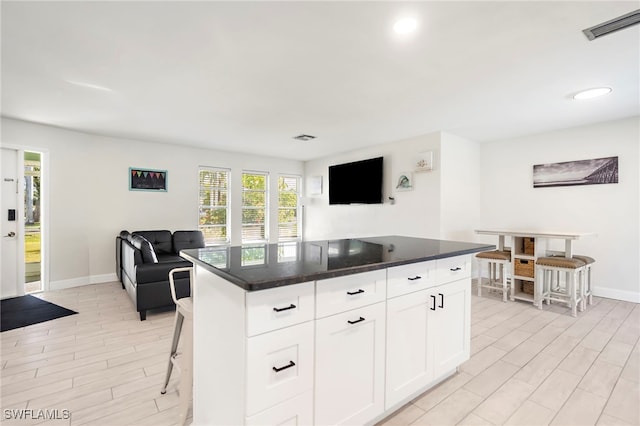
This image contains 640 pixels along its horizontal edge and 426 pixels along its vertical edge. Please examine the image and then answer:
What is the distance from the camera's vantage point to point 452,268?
208 cm

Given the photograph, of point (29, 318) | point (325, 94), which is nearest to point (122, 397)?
point (29, 318)

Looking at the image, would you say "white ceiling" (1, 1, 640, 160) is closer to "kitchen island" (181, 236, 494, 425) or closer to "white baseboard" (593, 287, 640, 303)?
"kitchen island" (181, 236, 494, 425)

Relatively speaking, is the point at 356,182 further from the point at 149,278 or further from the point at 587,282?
the point at 149,278

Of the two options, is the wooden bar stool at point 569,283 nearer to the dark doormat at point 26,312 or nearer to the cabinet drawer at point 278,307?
the cabinet drawer at point 278,307

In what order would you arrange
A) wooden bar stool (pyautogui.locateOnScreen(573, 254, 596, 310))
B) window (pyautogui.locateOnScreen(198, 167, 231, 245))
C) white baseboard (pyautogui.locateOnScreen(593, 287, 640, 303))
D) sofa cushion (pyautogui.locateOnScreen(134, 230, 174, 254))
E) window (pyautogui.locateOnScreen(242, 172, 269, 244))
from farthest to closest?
1. window (pyautogui.locateOnScreen(242, 172, 269, 244))
2. window (pyautogui.locateOnScreen(198, 167, 231, 245))
3. sofa cushion (pyautogui.locateOnScreen(134, 230, 174, 254))
4. white baseboard (pyautogui.locateOnScreen(593, 287, 640, 303))
5. wooden bar stool (pyautogui.locateOnScreen(573, 254, 596, 310))

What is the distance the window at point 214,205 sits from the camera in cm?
617

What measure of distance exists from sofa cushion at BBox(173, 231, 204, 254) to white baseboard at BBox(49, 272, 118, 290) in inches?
43.4

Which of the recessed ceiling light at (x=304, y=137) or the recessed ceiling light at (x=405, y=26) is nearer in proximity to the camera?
the recessed ceiling light at (x=405, y=26)

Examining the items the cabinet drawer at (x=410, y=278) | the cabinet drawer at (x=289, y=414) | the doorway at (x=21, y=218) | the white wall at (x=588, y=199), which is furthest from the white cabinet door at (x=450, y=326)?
the doorway at (x=21, y=218)

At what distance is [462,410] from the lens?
1831 millimetres

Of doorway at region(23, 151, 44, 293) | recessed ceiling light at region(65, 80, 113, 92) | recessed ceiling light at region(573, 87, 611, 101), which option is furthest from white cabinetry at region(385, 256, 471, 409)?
doorway at region(23, 151, 44, 293)

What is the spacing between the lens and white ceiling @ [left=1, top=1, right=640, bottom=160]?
1.93 metres

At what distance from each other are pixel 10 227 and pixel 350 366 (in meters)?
5.27

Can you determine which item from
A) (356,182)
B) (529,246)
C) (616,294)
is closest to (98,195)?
(356,182)
